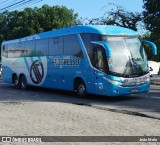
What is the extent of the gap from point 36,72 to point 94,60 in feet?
20.6

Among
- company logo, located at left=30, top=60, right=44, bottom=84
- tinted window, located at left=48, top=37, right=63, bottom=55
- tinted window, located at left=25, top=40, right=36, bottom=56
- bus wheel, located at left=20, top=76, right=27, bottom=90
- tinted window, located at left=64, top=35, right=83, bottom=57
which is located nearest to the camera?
tinted window, located at left=64, top=35, right=83, bottom=57

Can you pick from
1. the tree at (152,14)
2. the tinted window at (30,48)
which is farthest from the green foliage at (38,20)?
the tinted window at (30,48)

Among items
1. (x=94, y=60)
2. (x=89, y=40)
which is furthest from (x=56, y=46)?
(x=94, y=60)

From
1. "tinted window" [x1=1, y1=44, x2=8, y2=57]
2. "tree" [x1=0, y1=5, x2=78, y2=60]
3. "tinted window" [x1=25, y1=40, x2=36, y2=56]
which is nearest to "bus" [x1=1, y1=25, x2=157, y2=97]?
"tinted window" [x1=25, y1=40, x2=36, y2=56]

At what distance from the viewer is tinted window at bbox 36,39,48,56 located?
67.3ft

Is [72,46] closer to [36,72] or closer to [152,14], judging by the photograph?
[36,72]

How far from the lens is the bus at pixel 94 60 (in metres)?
15.7

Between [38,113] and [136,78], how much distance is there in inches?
222

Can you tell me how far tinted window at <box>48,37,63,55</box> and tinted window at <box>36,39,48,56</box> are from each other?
20.3 inches

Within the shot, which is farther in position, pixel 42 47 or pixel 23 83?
pixel 23 83

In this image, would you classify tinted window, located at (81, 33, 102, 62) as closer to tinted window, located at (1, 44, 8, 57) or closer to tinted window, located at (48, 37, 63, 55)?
tinted window, located at (48, 37, 63, 55)

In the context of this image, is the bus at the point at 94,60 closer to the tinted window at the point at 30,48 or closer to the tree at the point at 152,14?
the tinted window at the point at 30,48

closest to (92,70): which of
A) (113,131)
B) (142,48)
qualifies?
(142,48)

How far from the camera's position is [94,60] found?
1627 centimetres
